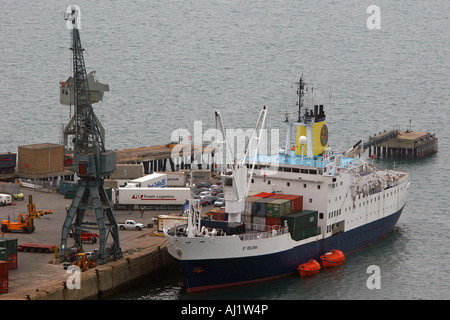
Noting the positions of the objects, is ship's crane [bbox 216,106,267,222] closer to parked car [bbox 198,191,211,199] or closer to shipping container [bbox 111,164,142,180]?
parked car [bbox 198,191,211,199]

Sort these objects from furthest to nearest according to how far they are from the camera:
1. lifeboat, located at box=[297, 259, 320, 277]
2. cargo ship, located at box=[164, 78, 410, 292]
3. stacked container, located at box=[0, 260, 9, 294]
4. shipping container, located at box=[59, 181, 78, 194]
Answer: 1. shipping container, located at box=[59, 181, 78, 194]
2. lifeboat, located at box=[297, 259, 320, 277]
3. cargo ship, located at box=[164, 78, 410, 292]
4. stacked container, located at box=[0, 260, 9, 294]

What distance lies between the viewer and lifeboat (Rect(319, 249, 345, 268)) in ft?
282

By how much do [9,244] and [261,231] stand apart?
66.7 feet

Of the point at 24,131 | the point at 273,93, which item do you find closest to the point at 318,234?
the point at 24,131

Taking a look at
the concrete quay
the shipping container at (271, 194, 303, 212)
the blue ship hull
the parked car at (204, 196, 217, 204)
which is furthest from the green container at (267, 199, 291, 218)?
the parked car at (204, 196, 217, 204)

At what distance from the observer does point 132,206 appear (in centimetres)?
9838

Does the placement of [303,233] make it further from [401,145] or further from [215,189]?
[401,145]

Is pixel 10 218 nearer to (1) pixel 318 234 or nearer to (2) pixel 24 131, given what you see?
(1) pixel 318 234

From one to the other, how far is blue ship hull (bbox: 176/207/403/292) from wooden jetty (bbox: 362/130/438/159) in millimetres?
53144

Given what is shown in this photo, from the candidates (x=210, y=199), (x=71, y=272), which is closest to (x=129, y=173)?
(x=210, y=199)

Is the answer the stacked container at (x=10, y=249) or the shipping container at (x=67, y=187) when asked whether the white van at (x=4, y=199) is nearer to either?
the shipping container at (x=67, y=187)

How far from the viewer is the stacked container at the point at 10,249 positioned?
247 ft

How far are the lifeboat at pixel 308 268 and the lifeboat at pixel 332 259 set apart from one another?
1770 millimetres

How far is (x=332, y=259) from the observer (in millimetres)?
86000
